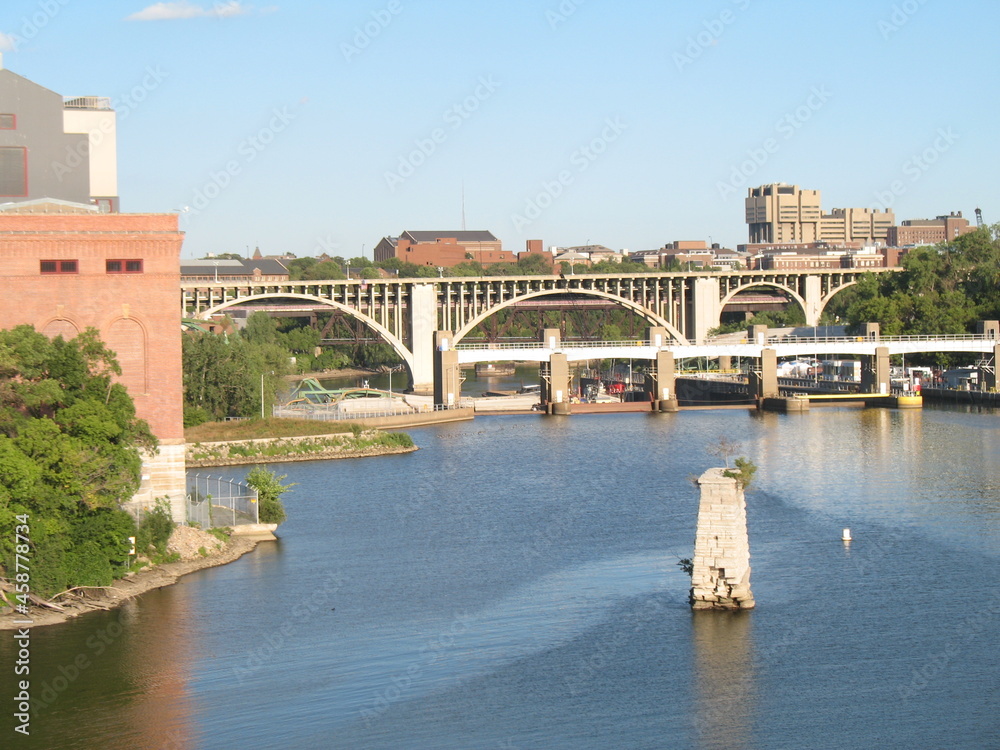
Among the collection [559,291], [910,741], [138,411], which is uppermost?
[559,291]

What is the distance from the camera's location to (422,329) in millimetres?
103750

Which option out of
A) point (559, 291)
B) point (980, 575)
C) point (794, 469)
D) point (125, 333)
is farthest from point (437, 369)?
point (980, 575)

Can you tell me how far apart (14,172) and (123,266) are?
7444 mm

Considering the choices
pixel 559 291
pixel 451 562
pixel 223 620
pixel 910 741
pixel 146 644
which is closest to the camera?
pixel 910 741

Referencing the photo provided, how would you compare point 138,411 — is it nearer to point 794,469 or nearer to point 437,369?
point 794,469

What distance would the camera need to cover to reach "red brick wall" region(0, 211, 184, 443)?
36.6 meters

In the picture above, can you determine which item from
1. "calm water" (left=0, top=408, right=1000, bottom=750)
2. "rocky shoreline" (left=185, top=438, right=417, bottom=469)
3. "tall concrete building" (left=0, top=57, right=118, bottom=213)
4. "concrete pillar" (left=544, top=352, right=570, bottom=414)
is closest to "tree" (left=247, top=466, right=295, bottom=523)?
"calm water" (left=0, top=408, right=1000, bottom=750)

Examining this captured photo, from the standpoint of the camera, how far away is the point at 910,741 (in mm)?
23125

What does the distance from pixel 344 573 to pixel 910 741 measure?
1620 centimetres

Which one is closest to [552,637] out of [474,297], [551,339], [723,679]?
[723,679]

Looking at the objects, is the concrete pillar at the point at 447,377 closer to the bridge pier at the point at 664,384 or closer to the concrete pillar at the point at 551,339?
the concrete pillar at the point at 551,339

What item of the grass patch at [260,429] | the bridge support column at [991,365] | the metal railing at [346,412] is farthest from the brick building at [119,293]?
the bridge support column at [991,365]

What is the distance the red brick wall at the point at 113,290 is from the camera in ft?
120

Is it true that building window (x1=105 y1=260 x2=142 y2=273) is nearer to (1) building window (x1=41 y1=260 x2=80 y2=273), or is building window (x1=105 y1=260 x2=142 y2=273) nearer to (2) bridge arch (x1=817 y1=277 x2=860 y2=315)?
(1) building window (x1=41 y1=260 x2=80 y2=273)
